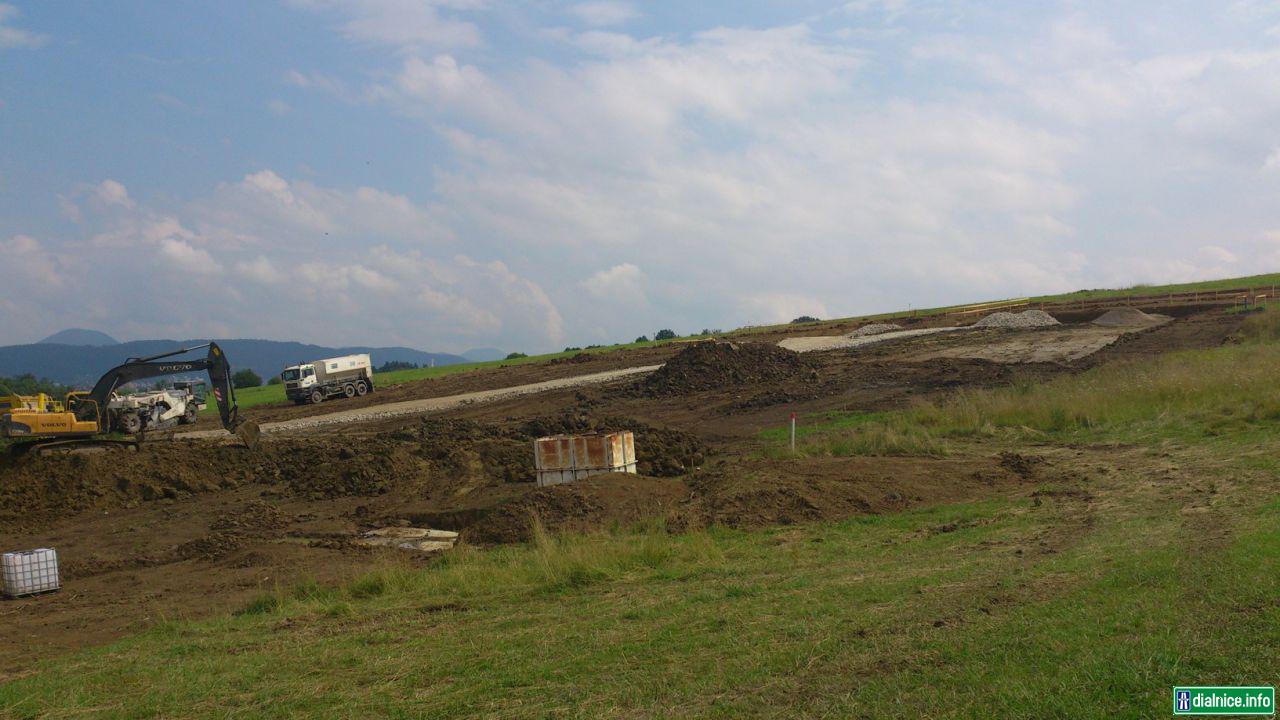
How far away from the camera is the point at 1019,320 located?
181 ft

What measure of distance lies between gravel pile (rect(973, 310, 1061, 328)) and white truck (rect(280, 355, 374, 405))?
119 feet

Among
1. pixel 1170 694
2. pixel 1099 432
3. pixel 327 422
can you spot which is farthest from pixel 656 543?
pixel 327 422

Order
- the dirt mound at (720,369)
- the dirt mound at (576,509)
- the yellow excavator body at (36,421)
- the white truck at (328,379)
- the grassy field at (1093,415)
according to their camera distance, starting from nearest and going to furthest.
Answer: the dirt mound at (576,509) → the grassy field at (1093,415) → the yellow excavator body at (36,421) → the dirt mound at (720,369) → the white truck at (328,379)

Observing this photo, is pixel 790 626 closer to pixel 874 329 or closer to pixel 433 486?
pixel 433 486

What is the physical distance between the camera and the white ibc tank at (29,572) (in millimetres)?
12625

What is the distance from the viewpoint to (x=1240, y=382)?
1955 centimetres

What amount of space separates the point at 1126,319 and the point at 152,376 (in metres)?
47.7

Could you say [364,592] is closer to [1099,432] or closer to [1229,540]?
[1229,540]

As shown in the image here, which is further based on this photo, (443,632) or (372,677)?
(443,632)

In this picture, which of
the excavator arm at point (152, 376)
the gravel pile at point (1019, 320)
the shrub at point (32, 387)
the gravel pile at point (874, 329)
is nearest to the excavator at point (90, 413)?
the excavator arm at point (152, 376)

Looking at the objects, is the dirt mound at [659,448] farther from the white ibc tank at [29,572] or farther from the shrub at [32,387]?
the shrub at [32,387]

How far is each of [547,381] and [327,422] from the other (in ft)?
43.1

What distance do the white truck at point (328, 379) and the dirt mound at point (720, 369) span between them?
20682 mm

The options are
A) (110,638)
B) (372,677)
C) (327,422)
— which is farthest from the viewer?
(327,422)
